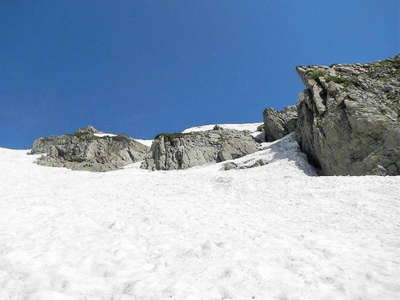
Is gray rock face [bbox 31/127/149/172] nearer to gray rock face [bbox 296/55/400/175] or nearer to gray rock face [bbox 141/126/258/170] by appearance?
gray rock face [bbox 141/126/258/170]

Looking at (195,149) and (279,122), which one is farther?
(279,122)

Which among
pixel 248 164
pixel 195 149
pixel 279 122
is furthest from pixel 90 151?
pixel 248 164

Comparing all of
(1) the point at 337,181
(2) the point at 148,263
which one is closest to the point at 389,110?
(1) the point at 337,181

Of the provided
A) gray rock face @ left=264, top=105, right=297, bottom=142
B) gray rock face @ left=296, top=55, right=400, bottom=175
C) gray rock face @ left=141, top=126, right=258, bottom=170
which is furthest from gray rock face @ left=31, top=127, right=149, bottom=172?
gray rock face @ left=296, top=55, right=400, bottom=175

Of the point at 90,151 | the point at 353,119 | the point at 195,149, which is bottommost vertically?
the point at 353,119

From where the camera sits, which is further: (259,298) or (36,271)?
(36,271)

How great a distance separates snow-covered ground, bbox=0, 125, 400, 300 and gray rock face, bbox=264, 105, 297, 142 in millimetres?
30761

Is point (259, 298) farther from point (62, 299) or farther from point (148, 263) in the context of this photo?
point (62, 299)

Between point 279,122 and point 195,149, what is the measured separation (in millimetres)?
16267

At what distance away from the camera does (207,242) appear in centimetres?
1130

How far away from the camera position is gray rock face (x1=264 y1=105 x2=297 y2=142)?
167ft

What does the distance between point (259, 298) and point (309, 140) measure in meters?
30.7

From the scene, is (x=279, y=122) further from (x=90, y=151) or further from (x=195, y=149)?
(x=90, y=151)

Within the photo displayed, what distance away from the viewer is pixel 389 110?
28.2m
